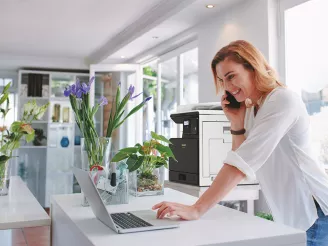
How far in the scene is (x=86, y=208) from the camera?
4.17 feet

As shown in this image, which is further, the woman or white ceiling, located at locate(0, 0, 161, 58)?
white ceiling, located at locate(0, 0, 161, 58)

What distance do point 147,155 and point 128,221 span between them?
53 centimetres

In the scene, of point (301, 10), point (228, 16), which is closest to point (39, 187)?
point (228, 16)

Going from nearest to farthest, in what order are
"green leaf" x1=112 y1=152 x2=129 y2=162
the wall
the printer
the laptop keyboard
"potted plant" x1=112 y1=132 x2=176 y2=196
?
the laptop keyboard
"green leaf" x1=112 y1=152 x2=129 y2=162
"potted plant" x1=112 y1=132 x2=176 y2=196
the printer
the wall

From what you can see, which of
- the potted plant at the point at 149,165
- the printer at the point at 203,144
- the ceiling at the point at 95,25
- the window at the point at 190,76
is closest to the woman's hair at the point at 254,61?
the potted plant at the point at 149,165

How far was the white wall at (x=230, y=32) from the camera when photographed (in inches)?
123

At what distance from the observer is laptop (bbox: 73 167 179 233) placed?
0.94 meters

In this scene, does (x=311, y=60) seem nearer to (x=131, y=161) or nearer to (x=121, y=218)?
(x=131, y=161)

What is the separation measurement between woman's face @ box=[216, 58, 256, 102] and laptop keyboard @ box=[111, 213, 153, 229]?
59 centimetres

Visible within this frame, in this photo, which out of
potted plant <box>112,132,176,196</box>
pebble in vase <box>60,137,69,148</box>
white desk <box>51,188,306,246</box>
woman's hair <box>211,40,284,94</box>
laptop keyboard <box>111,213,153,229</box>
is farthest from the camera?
pebble in vase <box>60,137,69,148</box>

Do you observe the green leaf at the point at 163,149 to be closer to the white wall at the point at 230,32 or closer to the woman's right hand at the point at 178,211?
the woman's right hand at the point at 178,211

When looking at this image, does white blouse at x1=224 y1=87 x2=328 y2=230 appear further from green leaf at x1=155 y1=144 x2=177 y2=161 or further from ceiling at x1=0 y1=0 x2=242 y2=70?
Result: ceiling at x1=0 y1=0 x2=242 y2=70

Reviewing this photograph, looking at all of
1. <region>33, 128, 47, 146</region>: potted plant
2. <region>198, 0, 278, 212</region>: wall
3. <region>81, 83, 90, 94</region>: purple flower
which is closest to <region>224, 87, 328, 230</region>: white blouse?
<region>81, 83, 90, 94</region>: purple flower

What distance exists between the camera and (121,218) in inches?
41.7
